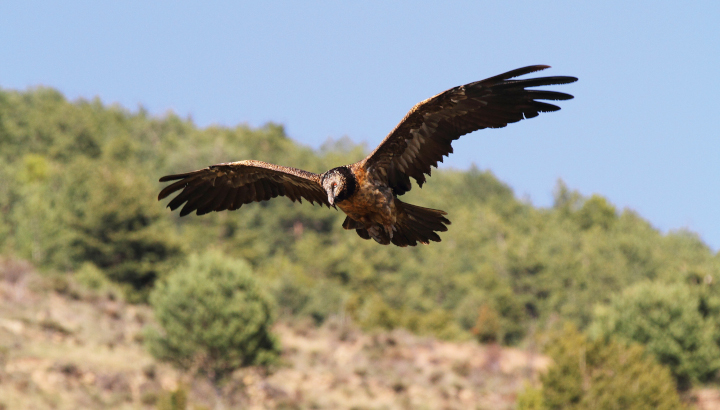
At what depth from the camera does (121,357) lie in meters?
38.8

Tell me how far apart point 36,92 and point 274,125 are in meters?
31.9

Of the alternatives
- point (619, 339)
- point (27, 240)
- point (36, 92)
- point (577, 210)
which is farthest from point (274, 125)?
point (619, 339)

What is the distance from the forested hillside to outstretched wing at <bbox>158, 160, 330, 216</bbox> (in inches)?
1442

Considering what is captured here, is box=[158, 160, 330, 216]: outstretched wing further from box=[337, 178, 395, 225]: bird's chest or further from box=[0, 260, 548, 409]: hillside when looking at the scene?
box=[0, 260, 548, 409]: hillside

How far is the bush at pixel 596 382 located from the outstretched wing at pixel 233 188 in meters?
29.7

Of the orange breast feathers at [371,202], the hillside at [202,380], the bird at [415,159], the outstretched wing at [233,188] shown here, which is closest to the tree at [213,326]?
the hillside at [202,380]

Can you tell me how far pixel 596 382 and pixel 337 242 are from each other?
53165mm

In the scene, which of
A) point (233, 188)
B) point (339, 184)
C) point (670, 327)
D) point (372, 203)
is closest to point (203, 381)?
point (670, 327)

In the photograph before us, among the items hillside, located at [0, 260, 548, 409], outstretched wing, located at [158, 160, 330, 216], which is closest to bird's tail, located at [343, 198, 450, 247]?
outstretched wing, located at [158, 160, 330, 216]

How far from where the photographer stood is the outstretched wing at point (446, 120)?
26.9 feet

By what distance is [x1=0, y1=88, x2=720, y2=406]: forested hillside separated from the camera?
53281 millimetres

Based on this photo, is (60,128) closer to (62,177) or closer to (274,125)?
(62,177)

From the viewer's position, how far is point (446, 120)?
344 inches

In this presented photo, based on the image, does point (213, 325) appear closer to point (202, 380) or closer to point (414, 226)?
point (202, 380)
